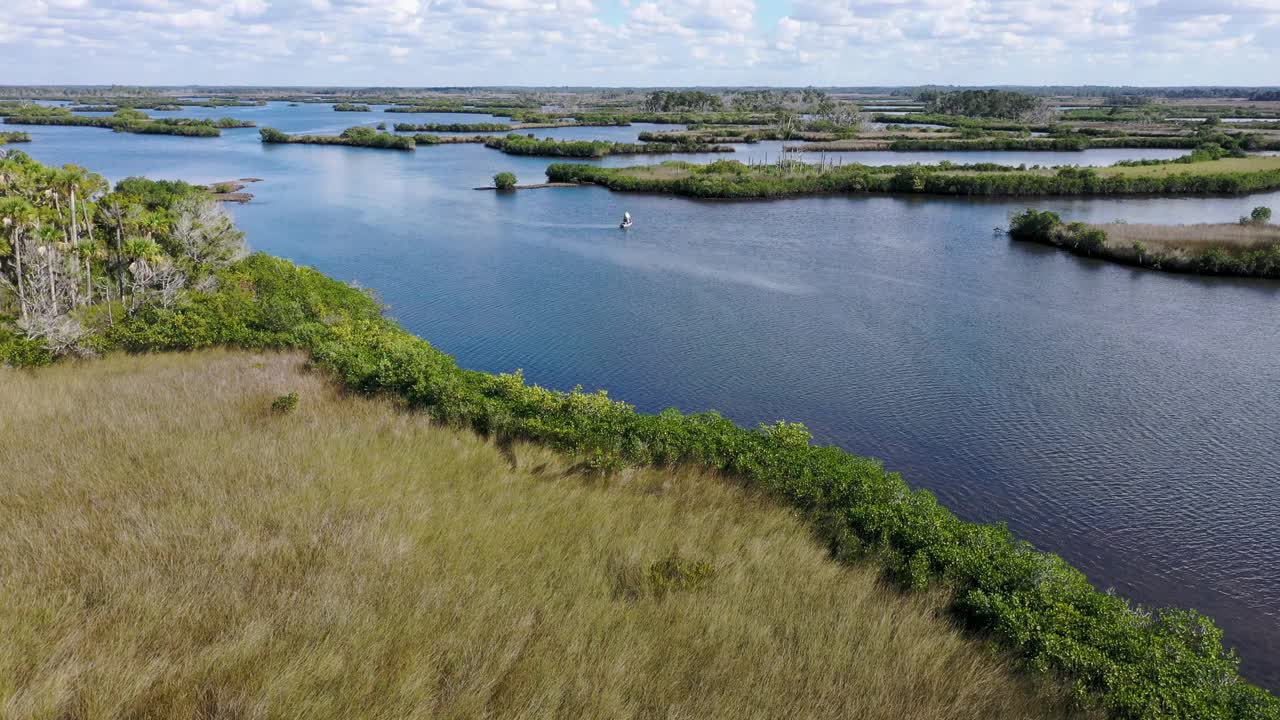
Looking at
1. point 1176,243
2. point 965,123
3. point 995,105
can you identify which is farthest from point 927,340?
point 995,105

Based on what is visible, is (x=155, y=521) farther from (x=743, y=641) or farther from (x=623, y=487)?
(x=743, y=641)

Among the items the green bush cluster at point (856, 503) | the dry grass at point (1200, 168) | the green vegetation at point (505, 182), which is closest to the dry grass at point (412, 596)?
the green bush cluster at point (856, 503)

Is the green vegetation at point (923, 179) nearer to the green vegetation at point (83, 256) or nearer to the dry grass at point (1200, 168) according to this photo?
the dry grass at point (1200, 168)

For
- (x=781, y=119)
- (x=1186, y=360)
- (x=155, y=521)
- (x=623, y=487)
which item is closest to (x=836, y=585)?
(x=623, y=487)

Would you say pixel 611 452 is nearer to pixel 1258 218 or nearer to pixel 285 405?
pixel 285 405

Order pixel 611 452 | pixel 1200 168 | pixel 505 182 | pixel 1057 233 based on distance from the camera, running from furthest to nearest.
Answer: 1. pixel 1200 168
2. pixel 505 182
3. pixel 1057 233
4. pixel 611 452

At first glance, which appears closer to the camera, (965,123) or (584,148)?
(584,148)
